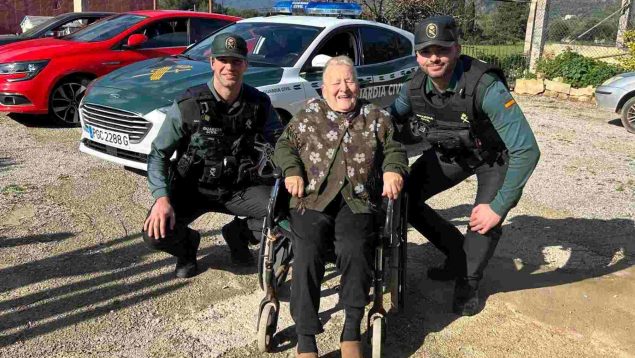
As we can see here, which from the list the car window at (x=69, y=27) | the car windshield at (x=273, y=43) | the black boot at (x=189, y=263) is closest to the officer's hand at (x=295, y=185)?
the black boot at (x=189, y=263)

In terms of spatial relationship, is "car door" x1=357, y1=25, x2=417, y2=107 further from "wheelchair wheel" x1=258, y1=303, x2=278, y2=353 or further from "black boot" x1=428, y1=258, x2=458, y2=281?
"wheelchair wheel" x1=258, y1=303, x2=278, y2=353

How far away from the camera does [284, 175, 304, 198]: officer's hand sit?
2811mm

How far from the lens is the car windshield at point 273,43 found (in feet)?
19.6

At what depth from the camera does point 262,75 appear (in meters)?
5.59

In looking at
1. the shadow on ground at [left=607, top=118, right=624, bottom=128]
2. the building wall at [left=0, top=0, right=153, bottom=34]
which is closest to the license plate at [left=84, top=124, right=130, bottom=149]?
the shadow on ground at [left=607, top=118, right=624, bottom=128]

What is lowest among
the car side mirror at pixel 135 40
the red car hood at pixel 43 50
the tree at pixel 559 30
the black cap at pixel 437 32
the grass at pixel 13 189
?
the grass at pixel 13 189

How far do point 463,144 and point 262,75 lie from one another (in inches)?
112

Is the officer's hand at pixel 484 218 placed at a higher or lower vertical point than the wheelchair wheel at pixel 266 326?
higher

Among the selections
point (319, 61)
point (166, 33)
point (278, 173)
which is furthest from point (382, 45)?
point (278, 173)

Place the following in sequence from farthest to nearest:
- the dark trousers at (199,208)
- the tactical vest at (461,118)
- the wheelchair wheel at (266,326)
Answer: the dark trousers at (199,208)
the tactical vest at (461,118)
the wheelchair wheel at (266,326)

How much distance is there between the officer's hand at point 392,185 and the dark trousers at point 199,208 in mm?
896

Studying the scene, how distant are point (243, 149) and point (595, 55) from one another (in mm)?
12203

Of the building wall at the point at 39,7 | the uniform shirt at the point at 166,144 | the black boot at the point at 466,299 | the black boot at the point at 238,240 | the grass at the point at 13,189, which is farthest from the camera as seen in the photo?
the building wall at the point at 39,7

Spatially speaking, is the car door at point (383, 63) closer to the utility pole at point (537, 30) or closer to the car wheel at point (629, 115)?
the car wheel at point (629, 115)
